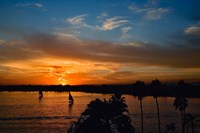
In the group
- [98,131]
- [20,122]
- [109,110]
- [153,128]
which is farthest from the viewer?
[20,122]

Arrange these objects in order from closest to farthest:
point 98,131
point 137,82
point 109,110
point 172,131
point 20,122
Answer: point 98,131, point 109,110, point 172,131, point 137,82, point 20,122

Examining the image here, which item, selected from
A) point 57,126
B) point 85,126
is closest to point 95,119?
point 85,126

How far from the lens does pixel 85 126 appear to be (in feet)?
133

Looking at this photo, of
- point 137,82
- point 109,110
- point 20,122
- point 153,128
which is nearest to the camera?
point 109,110

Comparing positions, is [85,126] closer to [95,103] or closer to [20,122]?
[95,103]

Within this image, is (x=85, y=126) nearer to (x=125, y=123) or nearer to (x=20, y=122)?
(x=125, y=123)

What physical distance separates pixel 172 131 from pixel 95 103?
5067cm

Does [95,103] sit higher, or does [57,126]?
[95,103]

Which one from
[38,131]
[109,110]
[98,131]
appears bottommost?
[38,131]

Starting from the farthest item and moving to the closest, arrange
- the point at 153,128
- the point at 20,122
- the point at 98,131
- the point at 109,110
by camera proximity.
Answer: the point at 20,122, the point at 153,128, the point at 109,110, the point at 98,131

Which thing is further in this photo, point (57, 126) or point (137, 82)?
point (57, 126)

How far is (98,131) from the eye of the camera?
3969cm

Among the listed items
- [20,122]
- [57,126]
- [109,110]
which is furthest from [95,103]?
[20,122]

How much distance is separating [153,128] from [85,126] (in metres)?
63.4
